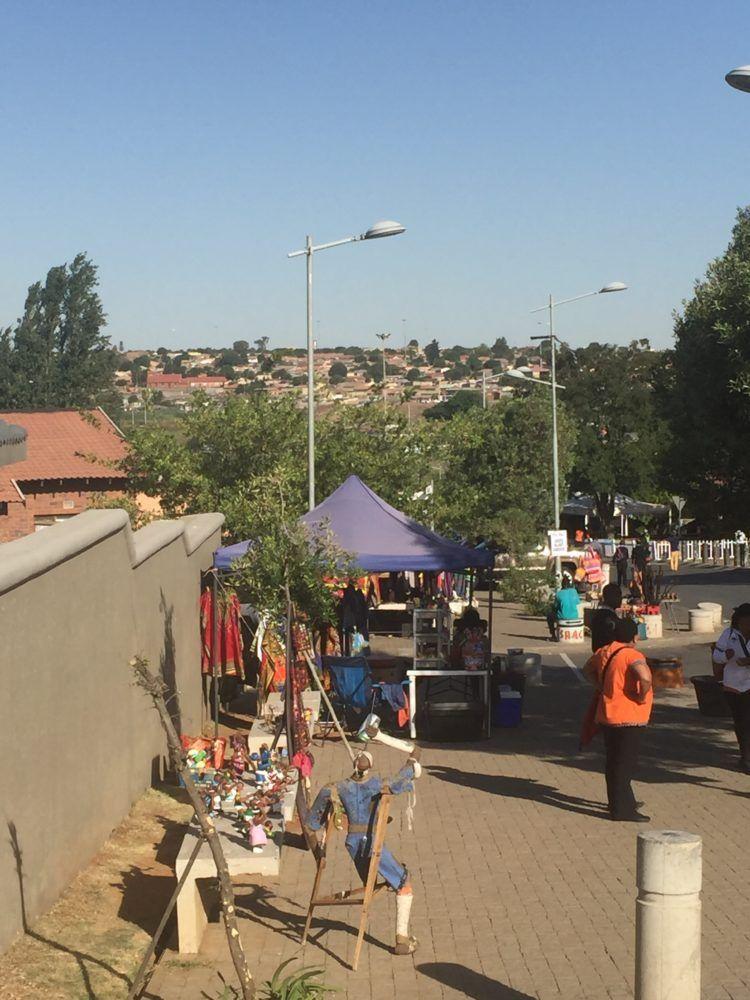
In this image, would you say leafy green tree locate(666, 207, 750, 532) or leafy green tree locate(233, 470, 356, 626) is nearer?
leafy green tree locate(666, 207, 750, 532)

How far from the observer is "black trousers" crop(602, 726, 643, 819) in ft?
38.7

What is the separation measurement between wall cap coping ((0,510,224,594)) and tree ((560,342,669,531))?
58161 millimetres

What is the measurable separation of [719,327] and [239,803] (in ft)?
22.4

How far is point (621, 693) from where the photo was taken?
11.8 meters

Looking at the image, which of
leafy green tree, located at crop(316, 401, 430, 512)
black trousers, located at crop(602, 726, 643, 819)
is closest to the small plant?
black trousers, located at crop(602, 726, 643, 819)

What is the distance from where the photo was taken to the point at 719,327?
1368 centimetres

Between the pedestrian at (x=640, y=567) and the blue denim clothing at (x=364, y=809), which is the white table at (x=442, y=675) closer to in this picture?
the blue denim clothing at (x=364, y=809)

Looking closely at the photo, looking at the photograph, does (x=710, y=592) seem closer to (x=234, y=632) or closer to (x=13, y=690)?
(x=234, y=632)

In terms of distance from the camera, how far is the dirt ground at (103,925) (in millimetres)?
7512

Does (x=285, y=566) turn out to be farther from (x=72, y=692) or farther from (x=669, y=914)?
(x=669, y=914)

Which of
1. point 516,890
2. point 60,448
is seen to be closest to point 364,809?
point 516,890

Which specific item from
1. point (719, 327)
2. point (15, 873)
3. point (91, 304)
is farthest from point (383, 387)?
point (91, 304)

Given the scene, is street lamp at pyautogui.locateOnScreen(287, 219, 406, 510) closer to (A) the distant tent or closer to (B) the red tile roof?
(B) the red tile roof


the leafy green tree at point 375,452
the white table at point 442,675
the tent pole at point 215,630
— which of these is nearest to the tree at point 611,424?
the leafy green tree at point 375,452
